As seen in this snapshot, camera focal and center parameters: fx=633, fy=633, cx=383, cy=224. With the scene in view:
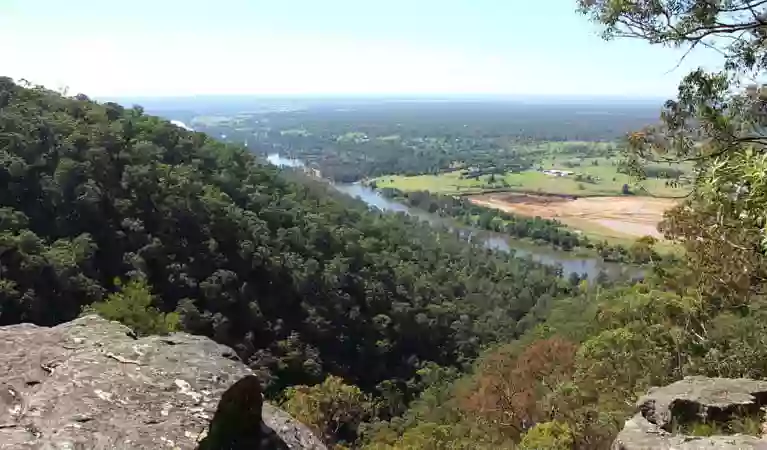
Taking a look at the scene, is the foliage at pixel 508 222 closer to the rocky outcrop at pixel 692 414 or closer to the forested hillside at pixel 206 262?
the forested hillside at pixel 206 262

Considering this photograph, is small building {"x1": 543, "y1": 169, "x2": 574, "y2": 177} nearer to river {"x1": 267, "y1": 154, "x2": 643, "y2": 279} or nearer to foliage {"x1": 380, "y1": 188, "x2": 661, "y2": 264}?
foliage {"x1": 380, "y1": 188, "x2": 661, "y2": 264}

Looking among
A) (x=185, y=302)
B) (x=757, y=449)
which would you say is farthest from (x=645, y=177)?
(x=185, y=302)

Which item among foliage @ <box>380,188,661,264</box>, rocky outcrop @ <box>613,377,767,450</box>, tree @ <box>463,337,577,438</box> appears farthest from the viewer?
foliage @ <box>380,188,661,264</box>

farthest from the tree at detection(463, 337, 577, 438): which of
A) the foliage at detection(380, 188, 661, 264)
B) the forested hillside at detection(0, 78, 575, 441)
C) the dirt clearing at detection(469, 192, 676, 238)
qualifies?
the dirt clearing at detection(469, 192, 676, 238)

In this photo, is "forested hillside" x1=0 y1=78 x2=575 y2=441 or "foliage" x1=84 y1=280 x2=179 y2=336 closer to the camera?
"foliage" x1=84 y1=280 x2=179 y2=336

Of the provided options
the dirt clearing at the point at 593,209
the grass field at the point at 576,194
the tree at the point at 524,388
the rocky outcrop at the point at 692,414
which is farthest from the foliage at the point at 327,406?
the dirt clearing at the point at 593,209

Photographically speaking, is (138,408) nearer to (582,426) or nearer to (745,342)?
(582,426)
